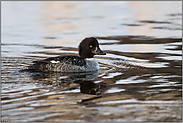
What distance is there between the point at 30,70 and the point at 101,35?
26.3ft

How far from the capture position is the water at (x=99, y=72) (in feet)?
21.6

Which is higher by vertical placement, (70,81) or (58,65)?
(58,65)

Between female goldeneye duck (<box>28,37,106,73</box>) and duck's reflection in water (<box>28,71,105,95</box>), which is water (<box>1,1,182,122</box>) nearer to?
duck's reflection in water (<box>28,71,105,95</box>)

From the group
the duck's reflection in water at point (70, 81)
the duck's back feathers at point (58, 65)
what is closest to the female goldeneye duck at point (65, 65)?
the duck's back feathers at point (58, 65)

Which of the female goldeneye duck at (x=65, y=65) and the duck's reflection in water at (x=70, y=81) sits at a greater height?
the female goldeneye duck at (x=65, y=65)

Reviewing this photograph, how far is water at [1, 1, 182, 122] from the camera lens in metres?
6.59

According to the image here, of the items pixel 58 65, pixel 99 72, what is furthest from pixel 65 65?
pixel 99 72

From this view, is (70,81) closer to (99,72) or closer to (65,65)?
(65,65)

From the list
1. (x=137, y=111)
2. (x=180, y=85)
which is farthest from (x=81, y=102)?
(x=180, y=85)

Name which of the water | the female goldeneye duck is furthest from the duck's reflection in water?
the female goldeneye duck

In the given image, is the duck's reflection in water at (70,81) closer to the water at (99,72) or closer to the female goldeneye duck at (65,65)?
the water at (99,72)

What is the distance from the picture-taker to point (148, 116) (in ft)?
20.7

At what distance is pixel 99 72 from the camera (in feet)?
34.0

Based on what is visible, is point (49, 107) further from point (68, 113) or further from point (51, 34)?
point (51, 34)
